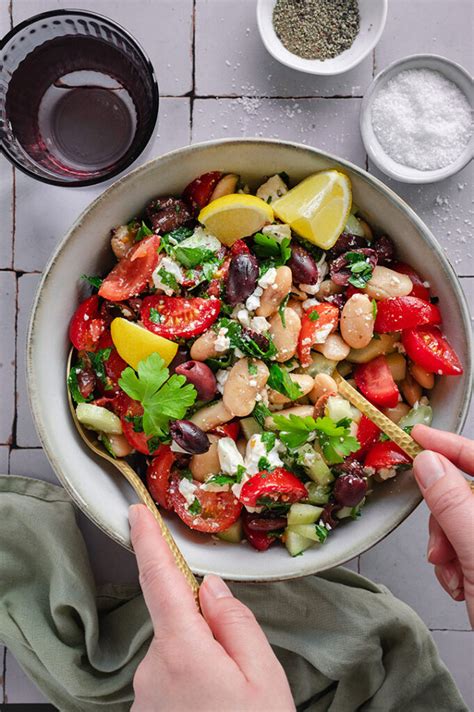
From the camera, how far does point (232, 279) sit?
3.74 ft

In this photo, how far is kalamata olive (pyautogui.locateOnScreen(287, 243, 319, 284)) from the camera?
1.17 metres

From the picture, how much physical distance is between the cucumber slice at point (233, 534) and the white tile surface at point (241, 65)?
30.4 inches

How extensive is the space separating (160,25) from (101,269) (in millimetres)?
512

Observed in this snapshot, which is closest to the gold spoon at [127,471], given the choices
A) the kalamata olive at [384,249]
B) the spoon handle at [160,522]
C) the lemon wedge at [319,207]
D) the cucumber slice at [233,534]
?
the spoon handle at [160,522]

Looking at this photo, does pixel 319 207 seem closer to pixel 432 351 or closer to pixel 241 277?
pixel 241 277

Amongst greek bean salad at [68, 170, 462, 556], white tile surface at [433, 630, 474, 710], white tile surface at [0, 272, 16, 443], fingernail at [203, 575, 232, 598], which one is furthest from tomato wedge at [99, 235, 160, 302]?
white tile surface at [433, 630, 474, 710]

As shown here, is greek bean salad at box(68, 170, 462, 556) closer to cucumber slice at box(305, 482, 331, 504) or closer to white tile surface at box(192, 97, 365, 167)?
cucumber slice at box(305, 482, 331, 504)

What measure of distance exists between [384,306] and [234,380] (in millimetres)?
260

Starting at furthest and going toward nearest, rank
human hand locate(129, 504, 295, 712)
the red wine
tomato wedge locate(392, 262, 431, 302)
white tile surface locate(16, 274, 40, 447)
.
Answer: white tile surface locate(16, 274, 40, 447) → the red wine → tomato wedge locate(392, 262, 431, 302) → human hand locate(129, 504, 295, 712)

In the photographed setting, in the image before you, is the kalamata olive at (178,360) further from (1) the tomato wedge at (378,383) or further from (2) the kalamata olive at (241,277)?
(1) the tomato wedge at (378,383)

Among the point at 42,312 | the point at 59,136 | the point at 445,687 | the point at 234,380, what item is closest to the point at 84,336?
the point at 42,312

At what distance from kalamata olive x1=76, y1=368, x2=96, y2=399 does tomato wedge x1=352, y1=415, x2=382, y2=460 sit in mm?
422

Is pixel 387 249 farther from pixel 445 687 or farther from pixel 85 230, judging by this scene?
pixel 445 687

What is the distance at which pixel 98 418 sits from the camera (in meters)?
1.19
